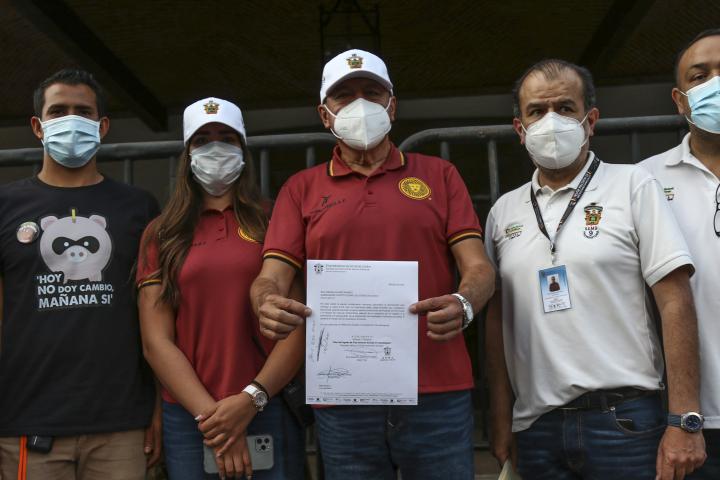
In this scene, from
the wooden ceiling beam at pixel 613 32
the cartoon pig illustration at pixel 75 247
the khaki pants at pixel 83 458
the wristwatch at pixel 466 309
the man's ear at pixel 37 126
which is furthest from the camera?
the wooden ceiling beam at pixel 613 32

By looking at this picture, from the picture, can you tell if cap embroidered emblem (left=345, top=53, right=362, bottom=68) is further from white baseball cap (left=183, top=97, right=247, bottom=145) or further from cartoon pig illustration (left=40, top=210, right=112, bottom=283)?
cartoon pig illustration (left=40, top=210, right=112, bottom=283)

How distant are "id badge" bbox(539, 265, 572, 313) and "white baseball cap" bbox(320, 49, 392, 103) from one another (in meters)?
0.91

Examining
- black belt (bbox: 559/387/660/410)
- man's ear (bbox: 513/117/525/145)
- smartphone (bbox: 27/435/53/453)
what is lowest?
smartphone (bbox: 27/435/53/453)

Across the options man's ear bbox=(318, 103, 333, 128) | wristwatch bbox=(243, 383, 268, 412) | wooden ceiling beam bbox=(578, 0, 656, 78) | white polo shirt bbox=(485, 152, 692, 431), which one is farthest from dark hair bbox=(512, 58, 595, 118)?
wooden ceiling beam bbox=(578, 0, 656, 78)

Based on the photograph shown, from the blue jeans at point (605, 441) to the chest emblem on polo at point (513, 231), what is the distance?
64 cm

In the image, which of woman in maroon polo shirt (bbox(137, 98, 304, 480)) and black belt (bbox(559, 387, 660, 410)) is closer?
black belt (bbox(559, 387, 660, 410))

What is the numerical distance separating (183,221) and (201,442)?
0.81 m

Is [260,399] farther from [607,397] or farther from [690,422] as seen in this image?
[690,422]

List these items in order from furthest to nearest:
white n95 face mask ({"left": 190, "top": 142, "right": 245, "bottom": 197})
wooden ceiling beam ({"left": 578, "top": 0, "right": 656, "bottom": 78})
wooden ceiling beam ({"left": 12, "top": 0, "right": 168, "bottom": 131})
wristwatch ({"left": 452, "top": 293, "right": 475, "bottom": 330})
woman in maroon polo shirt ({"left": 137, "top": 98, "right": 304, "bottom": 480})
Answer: wooden ceiling beam ({"left": 578, "top": 0, "right": 656, "bottom": 78}) < wooden ceiling beam ({"left": 12, "top": 0, "right": 168, "bottom": 131}) < white n95 face mask ({"left": 190, "top": 142, "right": 245, "bottom": 197}) < woman in maroon polo shirt ({"left": 137, "top": 98, "right": 304, "bottom": 480}) < wristwatch ({"left": 452, "top": 293, "right": 475, "bottom": 330})

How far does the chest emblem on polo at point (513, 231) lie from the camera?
105 inches

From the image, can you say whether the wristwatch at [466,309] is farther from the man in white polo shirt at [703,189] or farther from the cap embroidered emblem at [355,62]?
the cap embroidered emblem at [355,62]

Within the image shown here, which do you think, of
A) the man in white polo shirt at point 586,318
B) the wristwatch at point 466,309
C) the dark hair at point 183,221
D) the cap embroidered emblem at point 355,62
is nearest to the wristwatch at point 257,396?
the dark hair at point 183,221

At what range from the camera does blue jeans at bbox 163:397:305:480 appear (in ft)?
8.44

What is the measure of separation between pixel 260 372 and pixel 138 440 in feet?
1.94
